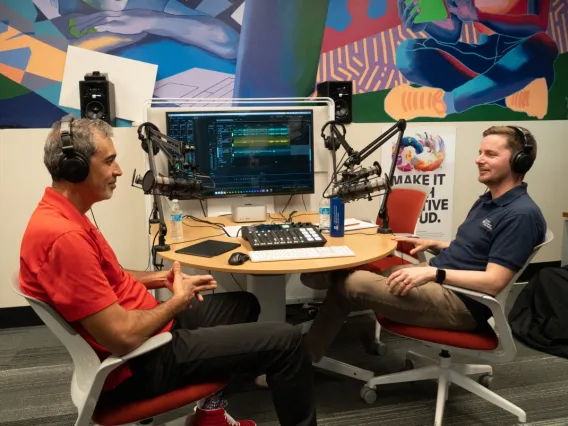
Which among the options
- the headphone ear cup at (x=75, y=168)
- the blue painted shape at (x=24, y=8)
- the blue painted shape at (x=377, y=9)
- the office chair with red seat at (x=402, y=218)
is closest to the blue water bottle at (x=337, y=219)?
the office chair with red seat at (x=402, y=218)

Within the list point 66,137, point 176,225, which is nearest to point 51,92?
point 176,225

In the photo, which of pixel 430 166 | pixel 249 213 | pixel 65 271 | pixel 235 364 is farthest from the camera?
pixel 430 166

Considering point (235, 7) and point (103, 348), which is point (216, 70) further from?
point (103, 348)

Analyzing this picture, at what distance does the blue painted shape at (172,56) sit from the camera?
117 inches

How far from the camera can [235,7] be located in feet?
10.00

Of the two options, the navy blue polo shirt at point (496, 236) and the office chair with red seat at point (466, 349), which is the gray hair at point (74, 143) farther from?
the navy blue polo shirt at point (496, 236)

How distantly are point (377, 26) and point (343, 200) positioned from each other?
1736 millimetres

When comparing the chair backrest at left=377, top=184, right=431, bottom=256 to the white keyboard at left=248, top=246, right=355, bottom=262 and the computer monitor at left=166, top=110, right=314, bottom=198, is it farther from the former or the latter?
the white keyboard at left=248, top=246, right=355, bottom=262

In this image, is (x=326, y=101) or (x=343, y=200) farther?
(x=326, y=101)

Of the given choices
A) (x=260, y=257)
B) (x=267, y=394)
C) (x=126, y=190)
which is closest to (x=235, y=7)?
(x=126, y=190)

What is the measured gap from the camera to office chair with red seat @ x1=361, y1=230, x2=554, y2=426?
1709 millimetres

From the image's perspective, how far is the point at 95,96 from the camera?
2.77 m

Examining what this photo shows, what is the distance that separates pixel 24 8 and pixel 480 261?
2.90m

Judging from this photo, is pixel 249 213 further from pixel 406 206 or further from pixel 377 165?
pixel 406 206
